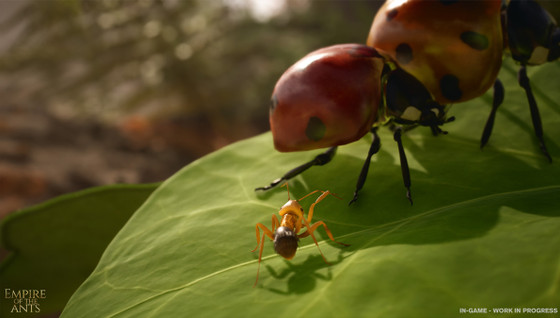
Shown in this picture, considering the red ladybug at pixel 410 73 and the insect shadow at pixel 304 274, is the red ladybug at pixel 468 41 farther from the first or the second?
the insect shadow at pixel 304 274

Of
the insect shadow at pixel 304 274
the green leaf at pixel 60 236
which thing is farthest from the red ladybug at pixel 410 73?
the green leaf at pixel 60 236

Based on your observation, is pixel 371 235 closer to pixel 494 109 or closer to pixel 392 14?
pixel 494 109

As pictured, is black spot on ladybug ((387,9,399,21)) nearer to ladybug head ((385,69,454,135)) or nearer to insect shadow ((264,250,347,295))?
ladybug head ((385,69,454,135))

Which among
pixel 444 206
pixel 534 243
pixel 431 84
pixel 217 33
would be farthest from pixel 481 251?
pixel 217 33

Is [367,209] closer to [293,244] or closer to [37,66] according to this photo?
[293,244]

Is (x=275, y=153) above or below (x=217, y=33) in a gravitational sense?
below

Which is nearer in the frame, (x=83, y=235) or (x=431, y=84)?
(x=431, y=84)
